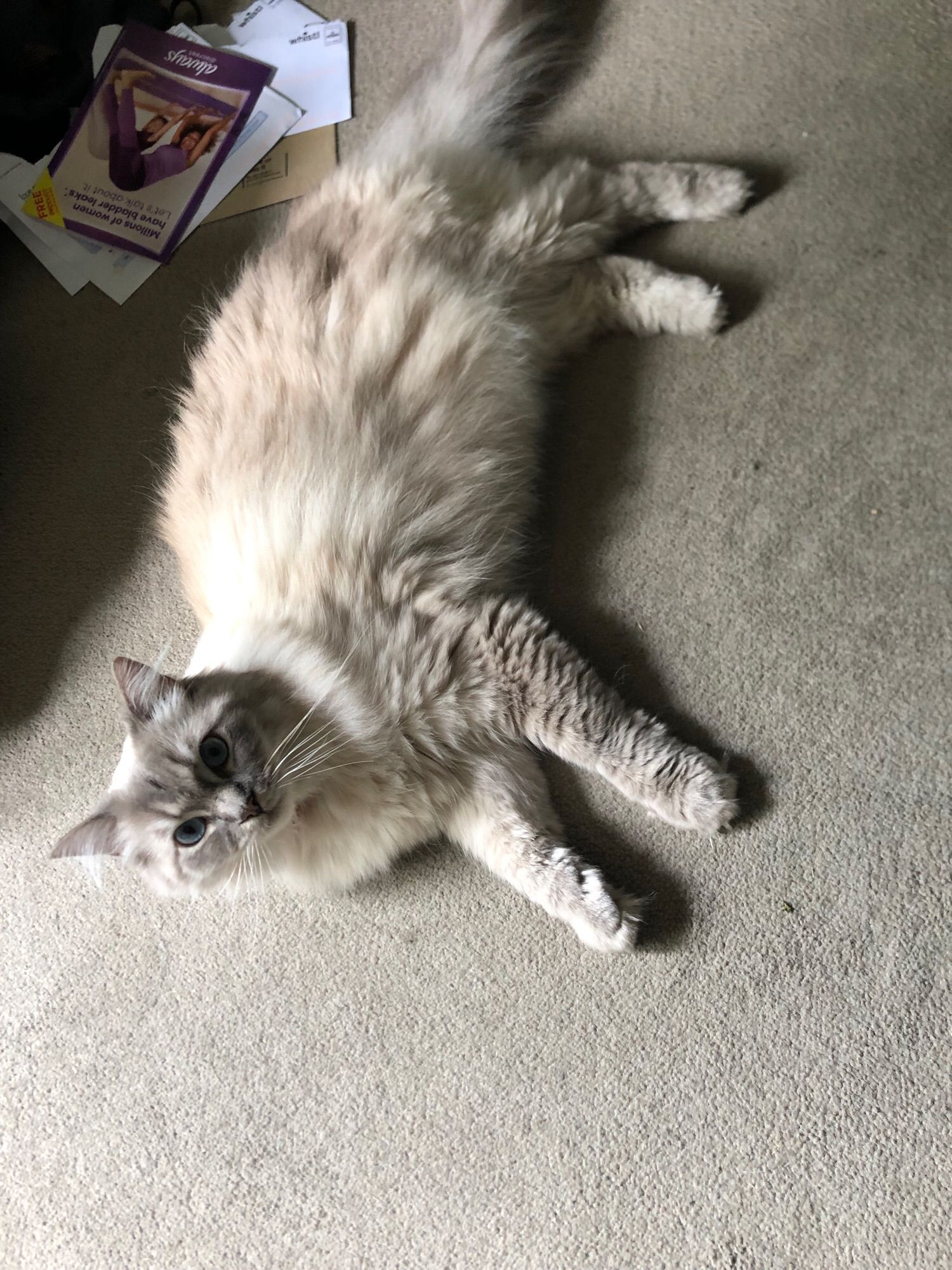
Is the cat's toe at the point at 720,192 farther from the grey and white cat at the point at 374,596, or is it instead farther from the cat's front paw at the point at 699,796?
the cat's front paw at the point at 699,796

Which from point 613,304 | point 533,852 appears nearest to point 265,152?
point 613,304

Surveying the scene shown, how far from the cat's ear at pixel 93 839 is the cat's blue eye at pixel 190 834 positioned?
0.32 ft

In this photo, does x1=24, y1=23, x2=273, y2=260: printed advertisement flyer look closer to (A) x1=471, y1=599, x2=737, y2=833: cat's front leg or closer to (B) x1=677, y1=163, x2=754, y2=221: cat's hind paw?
(B) x1=677, y1=163, x2=754, y2=221: cat's hind paw

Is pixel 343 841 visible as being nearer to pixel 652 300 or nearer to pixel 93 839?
pixel 93 839

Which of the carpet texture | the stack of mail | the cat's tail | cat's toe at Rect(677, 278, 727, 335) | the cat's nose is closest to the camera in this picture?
the cat's nose

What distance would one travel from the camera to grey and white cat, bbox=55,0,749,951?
123 centimetres

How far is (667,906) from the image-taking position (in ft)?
4.71

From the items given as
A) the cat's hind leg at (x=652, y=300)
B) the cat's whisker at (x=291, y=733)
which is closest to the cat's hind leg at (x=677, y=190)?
the cat's hind leg at (x=652, y=300)

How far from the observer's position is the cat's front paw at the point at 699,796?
1.38m

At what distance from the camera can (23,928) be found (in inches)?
65.4

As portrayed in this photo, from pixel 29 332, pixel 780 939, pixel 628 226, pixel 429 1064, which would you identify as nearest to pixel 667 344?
pixel 628 226

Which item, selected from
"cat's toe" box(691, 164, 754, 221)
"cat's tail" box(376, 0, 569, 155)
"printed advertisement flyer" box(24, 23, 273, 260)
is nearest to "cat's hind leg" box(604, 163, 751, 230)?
"cat's toe" box(691, 164, 754, 221)

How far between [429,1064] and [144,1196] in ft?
1.86

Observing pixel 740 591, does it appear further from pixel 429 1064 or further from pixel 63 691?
pixel 63 691
